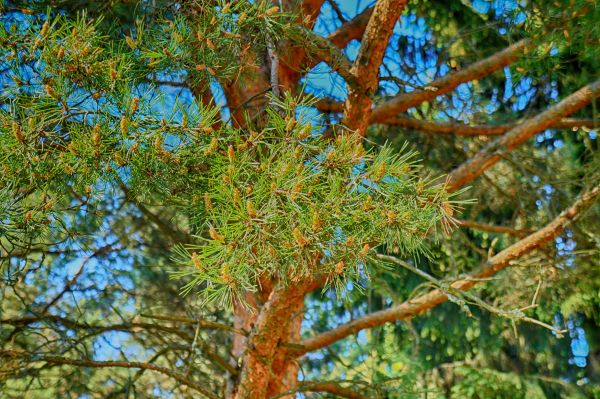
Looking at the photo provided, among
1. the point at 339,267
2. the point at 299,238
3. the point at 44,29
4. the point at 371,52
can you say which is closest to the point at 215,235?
the point at 299,238

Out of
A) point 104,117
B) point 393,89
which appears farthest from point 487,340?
point 104,117

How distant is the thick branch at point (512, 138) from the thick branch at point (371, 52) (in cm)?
87

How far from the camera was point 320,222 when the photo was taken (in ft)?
6.92

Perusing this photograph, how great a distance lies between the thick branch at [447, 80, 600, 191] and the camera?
3820 mm

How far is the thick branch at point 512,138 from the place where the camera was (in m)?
3.82

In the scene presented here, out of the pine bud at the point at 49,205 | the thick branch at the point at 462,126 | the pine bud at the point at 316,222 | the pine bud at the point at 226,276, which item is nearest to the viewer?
the pine bud at the point at 226,276

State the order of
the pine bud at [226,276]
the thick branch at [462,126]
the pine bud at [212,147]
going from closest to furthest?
the pine bud at [226,276], the pine bud at [212,147], the thick branch at [462,126]

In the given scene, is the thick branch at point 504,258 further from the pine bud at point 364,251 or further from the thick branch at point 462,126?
the pine bud at point 364,251

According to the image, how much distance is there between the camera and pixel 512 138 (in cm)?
392

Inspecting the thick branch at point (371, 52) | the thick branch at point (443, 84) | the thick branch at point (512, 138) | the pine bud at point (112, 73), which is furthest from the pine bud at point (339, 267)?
the thick branch at point (443, 84)

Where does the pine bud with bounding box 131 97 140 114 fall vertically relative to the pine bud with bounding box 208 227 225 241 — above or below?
above

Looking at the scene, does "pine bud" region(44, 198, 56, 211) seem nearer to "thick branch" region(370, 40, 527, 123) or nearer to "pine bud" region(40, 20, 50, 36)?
"pine bud" region(40, 20, 50, 36)

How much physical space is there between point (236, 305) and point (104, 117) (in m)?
2.02

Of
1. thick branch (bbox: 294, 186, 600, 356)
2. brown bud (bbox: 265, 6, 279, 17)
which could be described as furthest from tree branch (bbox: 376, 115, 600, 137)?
brown bud (bbox: 265, 6, 279, 17)
